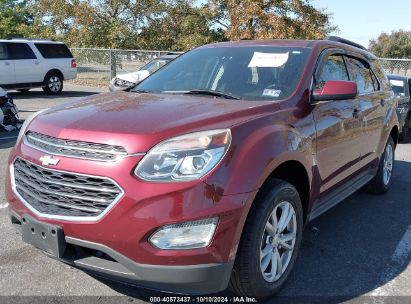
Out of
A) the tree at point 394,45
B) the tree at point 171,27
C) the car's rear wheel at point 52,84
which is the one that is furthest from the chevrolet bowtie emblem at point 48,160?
the tree at point 394,45

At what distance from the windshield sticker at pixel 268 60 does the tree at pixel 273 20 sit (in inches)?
711

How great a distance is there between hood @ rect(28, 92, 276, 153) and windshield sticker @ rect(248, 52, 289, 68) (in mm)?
649

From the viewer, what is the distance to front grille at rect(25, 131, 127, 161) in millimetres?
2746

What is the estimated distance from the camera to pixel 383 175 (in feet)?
19.4

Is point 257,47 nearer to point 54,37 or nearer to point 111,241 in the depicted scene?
point 111,241

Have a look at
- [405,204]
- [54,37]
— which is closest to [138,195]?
[405,204]

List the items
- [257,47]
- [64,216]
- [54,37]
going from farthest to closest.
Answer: [54,37] < [257,47] < [64,216]

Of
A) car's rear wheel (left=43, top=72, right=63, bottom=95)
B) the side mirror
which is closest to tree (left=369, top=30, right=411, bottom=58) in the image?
car's rear wheel (left=43, top=72, right=63, bottom=95)

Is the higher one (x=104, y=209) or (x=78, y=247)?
(x=104, y=209)

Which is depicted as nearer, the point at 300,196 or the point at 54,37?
the point at 300,196

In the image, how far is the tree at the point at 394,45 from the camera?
59094 millimetres

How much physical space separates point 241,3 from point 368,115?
1889 centimetres

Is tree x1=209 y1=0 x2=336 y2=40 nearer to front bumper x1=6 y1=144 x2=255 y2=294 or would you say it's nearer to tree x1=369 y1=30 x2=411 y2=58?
front bumper x1=6 y1=144 x2=255 y2=294

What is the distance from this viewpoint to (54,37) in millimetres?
30641
